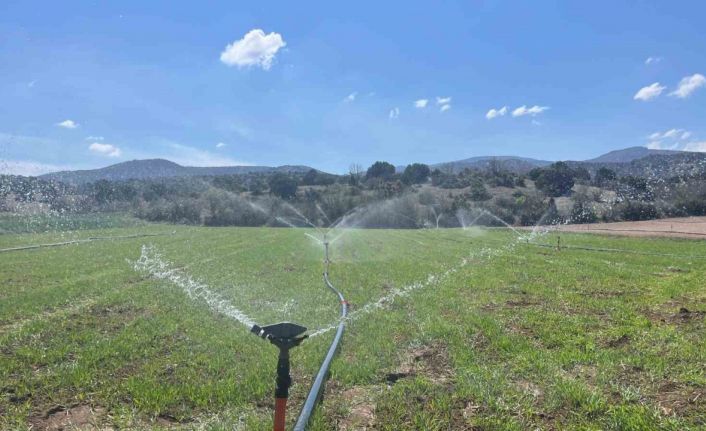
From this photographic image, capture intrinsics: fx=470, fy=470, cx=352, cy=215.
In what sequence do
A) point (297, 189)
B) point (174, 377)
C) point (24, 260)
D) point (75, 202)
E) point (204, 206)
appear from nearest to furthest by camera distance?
1. point (174, 377)
2. point (24, 260)
3. point (75, 202)
4. point (204, 206)
5. point (297, 189)

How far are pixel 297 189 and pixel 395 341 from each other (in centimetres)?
12555

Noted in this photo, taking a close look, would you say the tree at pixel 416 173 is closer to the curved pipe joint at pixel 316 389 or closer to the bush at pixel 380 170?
the bush at pixel 380 170

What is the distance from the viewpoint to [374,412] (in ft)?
17.3

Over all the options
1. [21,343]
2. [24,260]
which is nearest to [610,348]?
[21,343]

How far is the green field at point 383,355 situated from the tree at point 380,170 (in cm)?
16211

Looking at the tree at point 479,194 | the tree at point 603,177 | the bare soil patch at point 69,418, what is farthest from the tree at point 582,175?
the bare soil patch at point 69,418

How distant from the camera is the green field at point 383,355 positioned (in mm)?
5203

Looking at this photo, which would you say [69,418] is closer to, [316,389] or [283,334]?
[316,389]

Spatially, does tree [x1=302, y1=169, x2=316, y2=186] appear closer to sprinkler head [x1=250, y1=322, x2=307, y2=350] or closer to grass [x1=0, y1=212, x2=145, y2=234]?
grass [x1=0, y1=212, x2=145, y2=234]

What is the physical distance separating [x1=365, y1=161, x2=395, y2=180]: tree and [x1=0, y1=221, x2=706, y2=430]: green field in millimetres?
162113

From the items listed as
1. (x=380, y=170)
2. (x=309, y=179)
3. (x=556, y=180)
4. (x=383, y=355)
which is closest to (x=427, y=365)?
(x=383, y=355)

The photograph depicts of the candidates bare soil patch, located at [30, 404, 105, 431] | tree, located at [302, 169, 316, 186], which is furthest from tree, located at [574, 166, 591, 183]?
bare soil patch, located at [30, 404, 105, 431]

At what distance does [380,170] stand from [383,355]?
17339cm

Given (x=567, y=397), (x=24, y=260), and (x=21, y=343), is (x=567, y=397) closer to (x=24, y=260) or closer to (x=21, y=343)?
(x=21, y=343)
